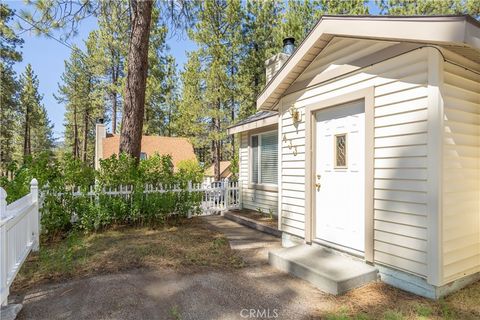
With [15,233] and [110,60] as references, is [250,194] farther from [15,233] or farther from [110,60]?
[110,60]

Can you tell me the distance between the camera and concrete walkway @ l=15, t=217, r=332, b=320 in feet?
9.23

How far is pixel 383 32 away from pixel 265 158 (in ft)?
16.4

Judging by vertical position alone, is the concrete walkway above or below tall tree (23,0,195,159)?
below

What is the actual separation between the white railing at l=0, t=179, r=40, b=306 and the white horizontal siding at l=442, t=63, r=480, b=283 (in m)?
4.46

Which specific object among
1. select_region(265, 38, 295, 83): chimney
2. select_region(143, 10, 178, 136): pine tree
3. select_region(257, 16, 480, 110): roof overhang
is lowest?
select_region(257, 16, 480, 110): roof overhang

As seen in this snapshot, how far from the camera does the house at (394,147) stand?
114 inches

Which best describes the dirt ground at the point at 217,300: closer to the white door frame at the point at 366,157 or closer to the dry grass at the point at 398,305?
the dry grass at the point at 398,305

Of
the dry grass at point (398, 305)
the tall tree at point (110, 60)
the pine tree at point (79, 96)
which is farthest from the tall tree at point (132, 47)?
the pine tree at point (79, 96)

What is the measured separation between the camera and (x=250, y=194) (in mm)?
8617

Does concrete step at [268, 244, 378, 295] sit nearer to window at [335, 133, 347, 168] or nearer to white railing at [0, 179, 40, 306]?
window at [335, 133, 347, 168]

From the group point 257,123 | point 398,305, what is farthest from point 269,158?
point 398,305

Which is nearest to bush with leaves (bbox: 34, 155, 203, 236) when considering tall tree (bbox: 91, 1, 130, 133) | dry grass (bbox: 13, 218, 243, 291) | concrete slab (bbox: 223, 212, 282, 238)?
dry grass (bbox: 13, 218, 243, 291)

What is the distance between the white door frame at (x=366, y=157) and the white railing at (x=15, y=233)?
3.82 meters

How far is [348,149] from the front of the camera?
12.8 ft
